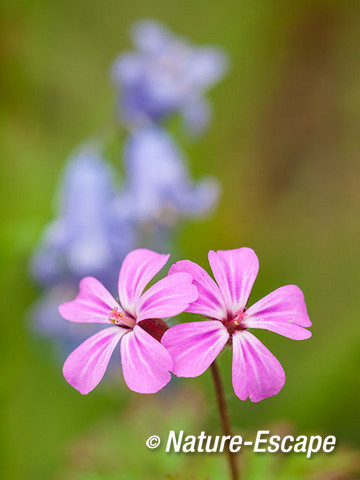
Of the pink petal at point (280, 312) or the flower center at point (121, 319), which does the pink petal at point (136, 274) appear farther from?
the pink petal at point (280, 312)

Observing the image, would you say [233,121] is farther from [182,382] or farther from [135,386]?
[135,386]

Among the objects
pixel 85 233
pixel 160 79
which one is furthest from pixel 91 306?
pixel 160 79

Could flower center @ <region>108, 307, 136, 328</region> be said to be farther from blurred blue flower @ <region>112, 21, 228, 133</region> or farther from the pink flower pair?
blurred blue flower @ <region>112, 21, 228, 133</region>

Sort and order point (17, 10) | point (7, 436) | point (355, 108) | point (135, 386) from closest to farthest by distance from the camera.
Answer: point (135, 386)
point (7, 436)
point (17, 10)
point (355, 108)

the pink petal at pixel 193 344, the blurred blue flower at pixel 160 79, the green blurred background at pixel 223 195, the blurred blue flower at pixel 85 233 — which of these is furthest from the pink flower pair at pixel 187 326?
the blurred blue flower at pixel 160 79

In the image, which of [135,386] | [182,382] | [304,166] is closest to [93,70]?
[304,166]
